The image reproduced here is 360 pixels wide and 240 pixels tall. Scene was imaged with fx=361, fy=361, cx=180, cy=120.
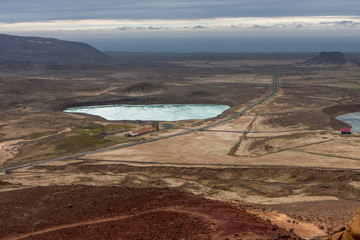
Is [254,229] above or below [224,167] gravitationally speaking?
above

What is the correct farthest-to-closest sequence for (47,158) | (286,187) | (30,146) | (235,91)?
1. (235,91)
2. (30,146)
3. (47,158)
4. (286,187)

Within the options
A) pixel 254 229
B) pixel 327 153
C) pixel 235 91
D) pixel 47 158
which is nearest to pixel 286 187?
pixel 327 153

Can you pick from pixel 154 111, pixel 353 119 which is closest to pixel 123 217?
pixel 353 119

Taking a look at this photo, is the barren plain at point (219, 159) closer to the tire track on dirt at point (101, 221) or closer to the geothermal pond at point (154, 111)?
the tire track on dirt at point (101, 221)

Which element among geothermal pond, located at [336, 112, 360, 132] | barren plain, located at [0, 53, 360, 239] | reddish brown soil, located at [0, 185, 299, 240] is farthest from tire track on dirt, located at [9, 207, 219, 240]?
geothermal pond, located at [336, 112, 360, 132]

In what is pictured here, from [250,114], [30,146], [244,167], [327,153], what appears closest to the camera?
[244,167]

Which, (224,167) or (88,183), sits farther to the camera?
(224,167)

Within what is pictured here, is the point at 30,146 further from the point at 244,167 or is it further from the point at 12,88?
the point at 12,88

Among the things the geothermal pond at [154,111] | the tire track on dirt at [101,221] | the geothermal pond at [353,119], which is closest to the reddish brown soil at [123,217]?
the tire track on dirt at [101,221]
